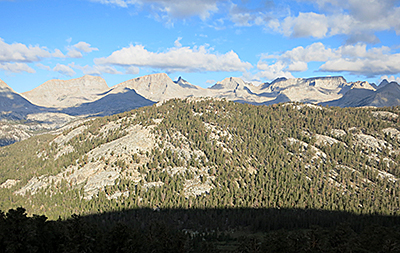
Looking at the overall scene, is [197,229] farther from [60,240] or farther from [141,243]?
[60,240]

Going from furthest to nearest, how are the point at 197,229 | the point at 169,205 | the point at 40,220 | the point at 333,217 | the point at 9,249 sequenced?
1. the point at 169,205
2. the point at 333,217
3. the point at 197,229
4. the point at 40,220
5. the point at 9,249

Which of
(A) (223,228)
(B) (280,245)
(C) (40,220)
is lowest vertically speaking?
(A) (223,228)

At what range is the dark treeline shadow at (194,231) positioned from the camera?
74375 mm

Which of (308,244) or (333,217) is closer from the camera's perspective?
(308,244)

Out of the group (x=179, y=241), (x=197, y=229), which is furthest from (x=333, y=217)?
(x=179, y=241)

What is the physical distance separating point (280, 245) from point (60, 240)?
7103cm

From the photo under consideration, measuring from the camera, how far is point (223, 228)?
166 m

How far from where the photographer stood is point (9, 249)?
69125mm

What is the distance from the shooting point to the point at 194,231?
160 meters

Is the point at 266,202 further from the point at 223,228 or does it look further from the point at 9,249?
the point at 9,249

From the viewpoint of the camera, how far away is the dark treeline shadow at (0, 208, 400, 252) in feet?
244

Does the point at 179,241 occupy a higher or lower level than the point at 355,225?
higher

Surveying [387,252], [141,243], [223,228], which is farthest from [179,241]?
[223,228]

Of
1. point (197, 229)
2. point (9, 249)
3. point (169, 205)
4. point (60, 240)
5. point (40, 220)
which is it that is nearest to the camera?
point (9, 249)
